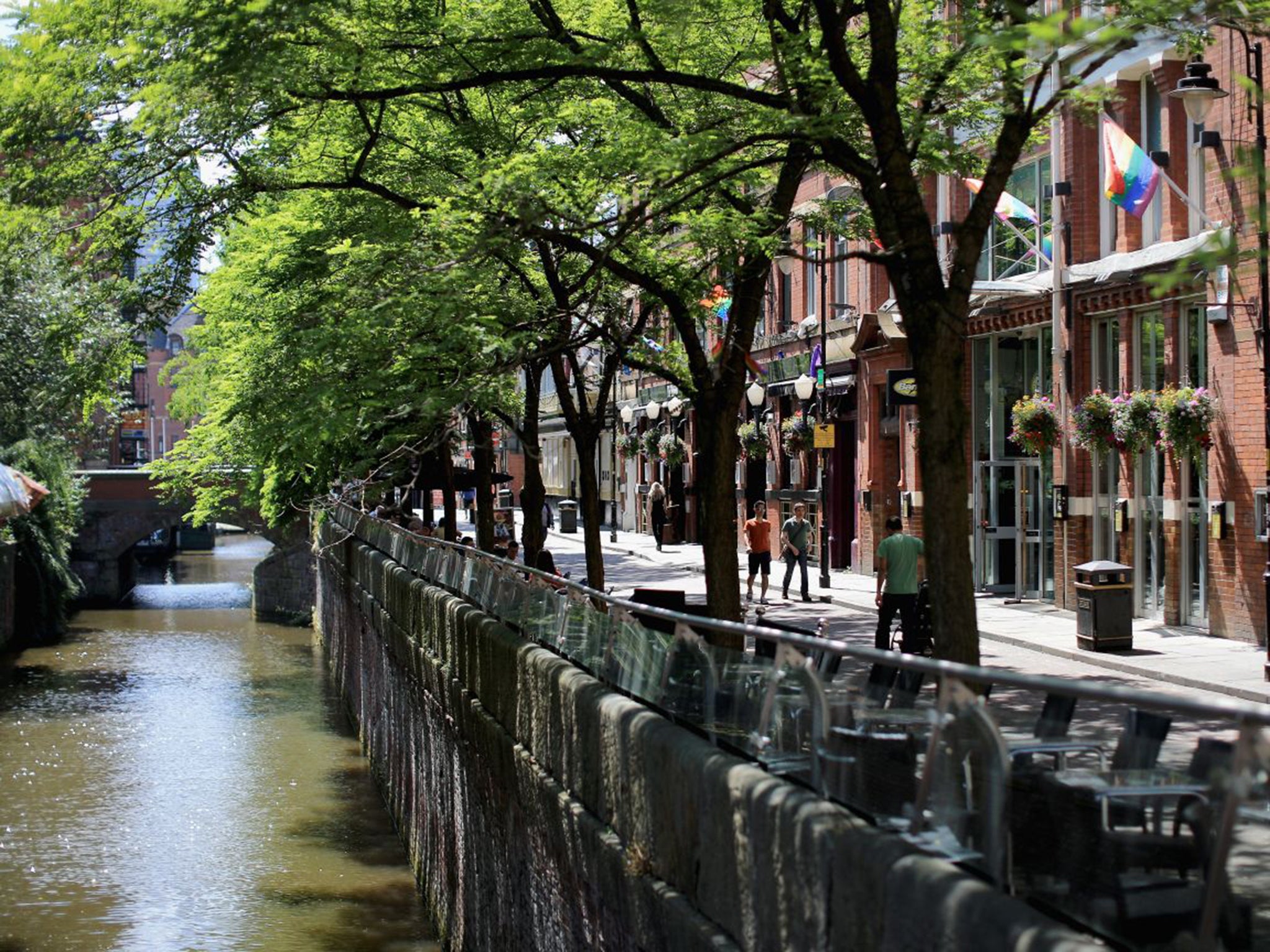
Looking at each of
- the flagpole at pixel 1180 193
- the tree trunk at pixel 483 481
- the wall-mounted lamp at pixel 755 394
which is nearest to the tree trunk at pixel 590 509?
the tree trunk at pixel 483 481

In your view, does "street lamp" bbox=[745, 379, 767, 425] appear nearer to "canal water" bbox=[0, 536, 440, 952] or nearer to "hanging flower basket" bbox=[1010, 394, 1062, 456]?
"canal water" bbox=[0, 536, 440, 952]

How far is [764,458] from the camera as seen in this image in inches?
1592

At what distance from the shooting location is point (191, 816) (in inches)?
883

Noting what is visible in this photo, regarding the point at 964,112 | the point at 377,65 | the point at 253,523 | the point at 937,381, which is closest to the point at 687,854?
the point at 937,381

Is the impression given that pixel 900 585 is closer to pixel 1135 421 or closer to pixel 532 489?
pixel 1135 421

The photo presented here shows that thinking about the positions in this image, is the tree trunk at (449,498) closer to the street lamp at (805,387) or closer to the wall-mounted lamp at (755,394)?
the street lamp at (805,387)

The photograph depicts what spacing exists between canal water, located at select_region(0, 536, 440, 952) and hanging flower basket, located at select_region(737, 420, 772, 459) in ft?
35.7

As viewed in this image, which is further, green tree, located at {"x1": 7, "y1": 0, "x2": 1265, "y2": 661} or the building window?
the building window

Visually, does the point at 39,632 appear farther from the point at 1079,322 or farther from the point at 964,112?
the point at 964,112

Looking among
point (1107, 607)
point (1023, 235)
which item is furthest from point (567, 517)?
point (1107, 607)

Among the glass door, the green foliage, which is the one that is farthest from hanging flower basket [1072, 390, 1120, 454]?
the green foliage

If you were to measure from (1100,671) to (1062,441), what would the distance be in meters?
6.52

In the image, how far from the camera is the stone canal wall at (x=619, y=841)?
4.66 m

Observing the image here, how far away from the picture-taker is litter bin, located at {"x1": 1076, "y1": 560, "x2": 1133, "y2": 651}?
65.3 feet
